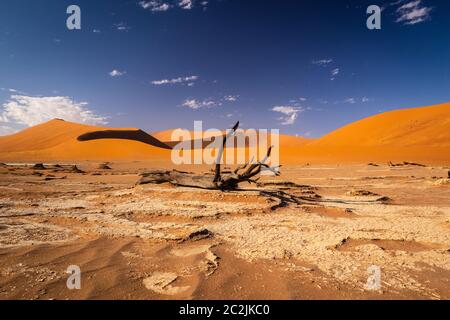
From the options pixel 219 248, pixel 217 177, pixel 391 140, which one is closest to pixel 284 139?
pixel 391 140

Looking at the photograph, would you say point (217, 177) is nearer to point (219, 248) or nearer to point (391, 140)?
point (219, 248)

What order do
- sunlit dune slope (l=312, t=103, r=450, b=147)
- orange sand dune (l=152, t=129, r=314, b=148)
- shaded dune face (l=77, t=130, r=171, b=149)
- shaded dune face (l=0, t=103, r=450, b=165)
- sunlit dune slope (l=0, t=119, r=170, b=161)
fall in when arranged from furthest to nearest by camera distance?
orange sand dune (l=152, t=129, r=314, b=148)
shaded dune face (l=77, t=130, r=171, b=149)
sunlit dune slope (l=0, t=119, r=170, b=161)
sunlit dune slope (l=312, t=103, r=450, b=147)
shaded dune face (l=0, t=103, r=450, b=165)

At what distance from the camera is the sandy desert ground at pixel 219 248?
291 centimetres

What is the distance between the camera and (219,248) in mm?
4121

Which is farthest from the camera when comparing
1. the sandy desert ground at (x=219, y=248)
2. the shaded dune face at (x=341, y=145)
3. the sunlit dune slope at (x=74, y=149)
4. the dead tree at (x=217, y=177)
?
the sunlit dune slope at (x=74, y=149)

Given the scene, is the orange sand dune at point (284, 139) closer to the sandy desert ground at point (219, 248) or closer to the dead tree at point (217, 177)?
the dead tree at point (217, 177)

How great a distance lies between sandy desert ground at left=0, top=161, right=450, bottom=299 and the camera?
2.91m

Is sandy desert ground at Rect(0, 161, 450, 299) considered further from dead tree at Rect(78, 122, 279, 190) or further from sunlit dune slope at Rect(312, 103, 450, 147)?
sunlit dune slope at Rect(312, 103, 450, 147)

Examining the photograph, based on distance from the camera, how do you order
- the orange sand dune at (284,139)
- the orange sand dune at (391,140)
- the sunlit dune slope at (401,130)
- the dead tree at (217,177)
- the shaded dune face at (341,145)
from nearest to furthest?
the dead tree at (217,177) → the orange sand dune at (391,140) → the shaded dune face at (341,145) → the sunlit dune slope at (401,130) → the orange sand dune at (284,139)

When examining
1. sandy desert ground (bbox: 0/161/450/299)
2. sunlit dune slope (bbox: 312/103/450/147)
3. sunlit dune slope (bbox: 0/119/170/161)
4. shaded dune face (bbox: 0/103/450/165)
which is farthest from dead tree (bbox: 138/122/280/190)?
sunlit dune slope (bbox: 312/103/450/147)

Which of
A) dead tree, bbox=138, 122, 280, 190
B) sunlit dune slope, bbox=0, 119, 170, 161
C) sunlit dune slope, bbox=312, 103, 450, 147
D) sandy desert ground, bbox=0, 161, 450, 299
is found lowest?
sandy desert ground, bbox=0, 161, 450, 299

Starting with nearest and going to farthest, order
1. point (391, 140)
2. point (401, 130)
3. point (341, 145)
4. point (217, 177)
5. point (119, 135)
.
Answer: point (217, 177), point (391, 140), point (401, 130), point (341, 145), point (119, 135)

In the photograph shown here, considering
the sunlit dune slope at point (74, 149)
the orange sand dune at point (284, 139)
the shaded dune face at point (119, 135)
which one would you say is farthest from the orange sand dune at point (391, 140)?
the shaded dune face at point (119, 135)
